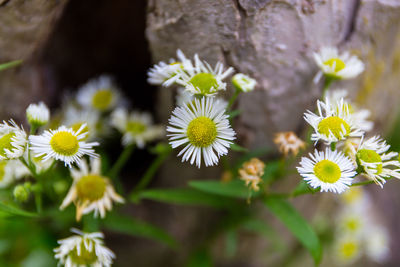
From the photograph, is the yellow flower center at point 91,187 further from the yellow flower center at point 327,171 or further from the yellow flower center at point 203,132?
the yellow flower center at point 327,171

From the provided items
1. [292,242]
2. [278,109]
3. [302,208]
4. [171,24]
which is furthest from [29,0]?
[292,242]

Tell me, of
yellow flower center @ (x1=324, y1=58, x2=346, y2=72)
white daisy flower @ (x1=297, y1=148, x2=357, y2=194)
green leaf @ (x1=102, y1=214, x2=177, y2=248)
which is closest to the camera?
white daisy flower @ (x1=297, y1=148, x2=357, y2=194)

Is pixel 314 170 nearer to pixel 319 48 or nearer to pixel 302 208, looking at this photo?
pixel 319 48

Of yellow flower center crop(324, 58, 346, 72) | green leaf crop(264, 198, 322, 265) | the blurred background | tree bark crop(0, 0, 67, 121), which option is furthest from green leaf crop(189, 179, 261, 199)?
tree bark crop(0, 0, 67, 121)

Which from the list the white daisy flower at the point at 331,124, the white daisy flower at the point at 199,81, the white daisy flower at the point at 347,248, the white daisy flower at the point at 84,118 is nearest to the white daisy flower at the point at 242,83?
the white daisy flower at the point at 199,81

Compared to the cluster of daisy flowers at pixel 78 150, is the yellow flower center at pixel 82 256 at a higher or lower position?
lower

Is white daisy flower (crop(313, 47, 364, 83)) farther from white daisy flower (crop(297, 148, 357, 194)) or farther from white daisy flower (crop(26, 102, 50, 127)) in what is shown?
white daisy flower (crop(26, 102, 50, 127))

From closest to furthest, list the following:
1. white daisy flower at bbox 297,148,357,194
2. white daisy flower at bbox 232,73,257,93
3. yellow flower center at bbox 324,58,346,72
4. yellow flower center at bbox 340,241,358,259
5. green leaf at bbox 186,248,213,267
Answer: white daisy flower at bbox 297,148,357,194
white daisy flower at bbox 232,73,257,93
yellow flower center at bbox 324,58,346,72
green leaf at bbox 186,248,213,267
yellow flower center at bbox 340,241,358,259
